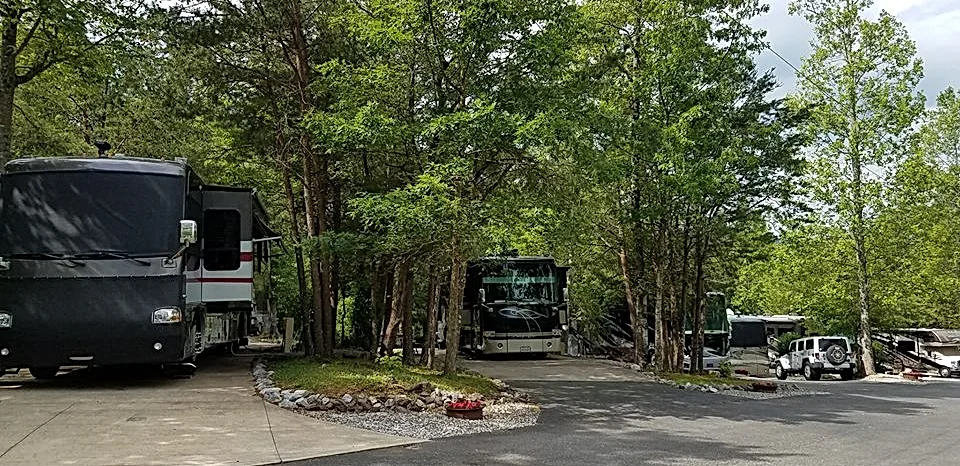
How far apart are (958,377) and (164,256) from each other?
3349cm

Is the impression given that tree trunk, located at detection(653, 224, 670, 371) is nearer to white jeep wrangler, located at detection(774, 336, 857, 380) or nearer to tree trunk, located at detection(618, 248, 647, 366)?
tree trunk, located at detection(618, 248, 647, 366)

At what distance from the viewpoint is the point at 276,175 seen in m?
20.0

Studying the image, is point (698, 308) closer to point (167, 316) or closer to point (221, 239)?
point (221, 239)

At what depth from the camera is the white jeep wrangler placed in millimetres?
30422

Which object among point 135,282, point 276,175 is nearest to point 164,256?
point 135,282

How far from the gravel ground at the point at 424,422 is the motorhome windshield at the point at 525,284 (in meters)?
12.3

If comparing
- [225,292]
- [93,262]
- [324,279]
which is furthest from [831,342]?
[93,262]

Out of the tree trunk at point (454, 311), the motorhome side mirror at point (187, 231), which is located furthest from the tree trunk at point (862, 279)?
the motorhome side mirror at point (187, 231)

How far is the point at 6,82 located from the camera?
554 inches

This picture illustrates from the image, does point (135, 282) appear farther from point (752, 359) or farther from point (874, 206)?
point (752, 359)

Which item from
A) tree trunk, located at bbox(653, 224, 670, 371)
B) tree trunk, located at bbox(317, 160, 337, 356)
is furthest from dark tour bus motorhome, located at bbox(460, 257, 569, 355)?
tree trunk, located at bbox(317, 160, 337, 356)

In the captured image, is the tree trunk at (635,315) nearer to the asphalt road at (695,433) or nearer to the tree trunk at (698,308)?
the tree trunk at (698,308)

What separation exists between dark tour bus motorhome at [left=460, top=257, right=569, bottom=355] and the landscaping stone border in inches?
451

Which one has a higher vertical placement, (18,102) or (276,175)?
(18,102)
